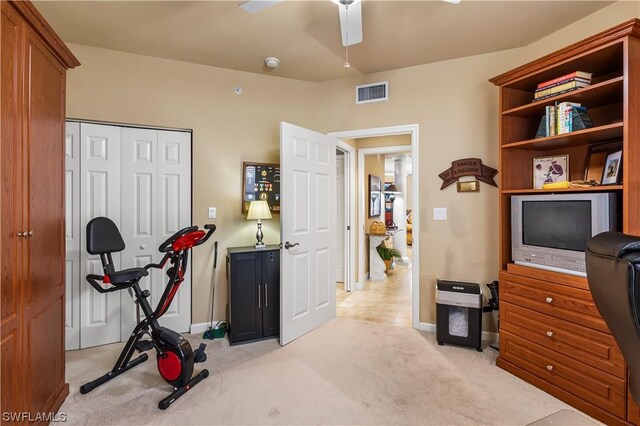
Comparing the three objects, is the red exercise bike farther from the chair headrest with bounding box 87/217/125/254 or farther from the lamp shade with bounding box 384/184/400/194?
the lamp shade with bounding box 384/184/400/194

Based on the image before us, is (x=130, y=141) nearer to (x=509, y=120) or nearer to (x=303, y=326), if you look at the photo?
(x=303, y=326)

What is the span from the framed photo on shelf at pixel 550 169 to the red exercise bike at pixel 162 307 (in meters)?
A: 2.65

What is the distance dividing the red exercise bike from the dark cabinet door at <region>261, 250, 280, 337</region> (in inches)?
30.0

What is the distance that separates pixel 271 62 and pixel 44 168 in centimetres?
208

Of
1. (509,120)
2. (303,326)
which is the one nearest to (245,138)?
(303,326)

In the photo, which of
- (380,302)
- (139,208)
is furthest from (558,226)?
(139,208)

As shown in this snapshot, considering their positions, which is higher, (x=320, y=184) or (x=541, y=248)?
(x=320, y=184)

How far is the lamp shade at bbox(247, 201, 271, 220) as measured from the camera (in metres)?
2.92

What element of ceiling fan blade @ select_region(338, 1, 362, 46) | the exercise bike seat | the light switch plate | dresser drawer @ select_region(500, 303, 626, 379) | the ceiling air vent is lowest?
dresser drawer @ select_region(500, 303, 626, 379)

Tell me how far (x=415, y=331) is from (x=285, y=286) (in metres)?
1.44

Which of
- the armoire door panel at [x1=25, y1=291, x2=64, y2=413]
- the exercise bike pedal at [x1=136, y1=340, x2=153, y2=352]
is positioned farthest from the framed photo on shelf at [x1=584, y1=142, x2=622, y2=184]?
the armoire door panel at [x1=25, y1=291, x2=64, y2=413]

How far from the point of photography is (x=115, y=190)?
277cm

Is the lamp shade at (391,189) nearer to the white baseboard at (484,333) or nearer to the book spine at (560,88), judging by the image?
the white baseboard at (484,333)

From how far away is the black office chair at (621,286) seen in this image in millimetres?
809
